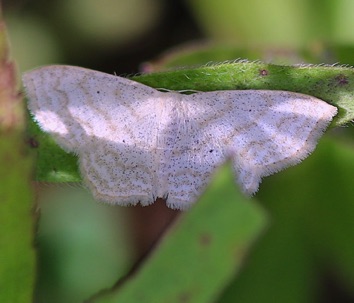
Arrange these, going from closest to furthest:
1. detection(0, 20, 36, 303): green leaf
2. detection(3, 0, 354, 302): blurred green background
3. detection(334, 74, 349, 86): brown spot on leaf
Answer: detection(0, 20, 36, 303): green leaf → detection(334, 74, 349, 86): brown spot on leaf → detection(3, 0, 354, 302): blurred green background

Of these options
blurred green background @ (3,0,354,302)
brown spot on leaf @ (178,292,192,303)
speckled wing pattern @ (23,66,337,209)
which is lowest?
blurred green background @ (3,0,354,302)

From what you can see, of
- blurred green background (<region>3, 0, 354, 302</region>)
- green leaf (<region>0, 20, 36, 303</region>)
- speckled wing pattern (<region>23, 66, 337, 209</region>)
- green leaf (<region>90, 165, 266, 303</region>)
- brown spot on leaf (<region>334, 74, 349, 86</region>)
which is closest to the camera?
green leaf (<region>90, 165, 266, 303</region>)

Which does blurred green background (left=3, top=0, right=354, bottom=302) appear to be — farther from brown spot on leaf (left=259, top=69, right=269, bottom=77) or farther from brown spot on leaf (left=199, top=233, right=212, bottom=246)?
brown spot on leaf (left=199, top=233, right=212, bottom=246)

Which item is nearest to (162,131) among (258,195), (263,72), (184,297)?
(263,72)

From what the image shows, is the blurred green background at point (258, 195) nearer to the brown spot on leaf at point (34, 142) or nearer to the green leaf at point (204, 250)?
the brown spot on leaf at point (34, 142)

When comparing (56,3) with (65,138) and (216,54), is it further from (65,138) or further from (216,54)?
(65,138)

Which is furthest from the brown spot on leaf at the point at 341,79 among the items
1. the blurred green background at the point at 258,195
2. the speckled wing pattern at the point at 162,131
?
the blurred green background at the point at 258,195

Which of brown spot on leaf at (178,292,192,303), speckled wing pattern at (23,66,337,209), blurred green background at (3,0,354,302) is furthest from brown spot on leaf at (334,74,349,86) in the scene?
brown spot on leaf at (178,292,192,303)
